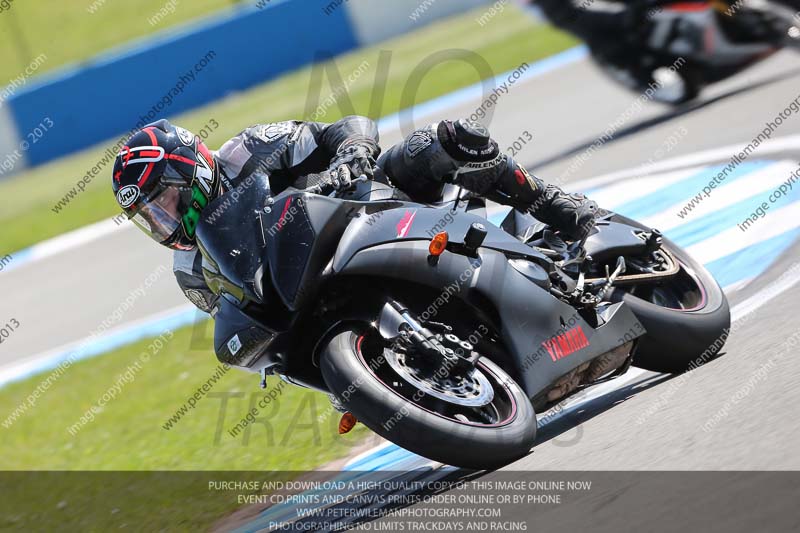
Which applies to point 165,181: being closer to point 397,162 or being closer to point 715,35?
point 397,162

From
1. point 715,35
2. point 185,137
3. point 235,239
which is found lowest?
point 715,35

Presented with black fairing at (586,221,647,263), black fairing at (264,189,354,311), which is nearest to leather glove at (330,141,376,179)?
black fairing at (264,189,354,311)

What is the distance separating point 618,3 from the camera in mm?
11367

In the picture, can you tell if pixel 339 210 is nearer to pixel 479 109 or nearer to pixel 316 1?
pixel 479 109

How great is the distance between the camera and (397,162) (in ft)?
17.0

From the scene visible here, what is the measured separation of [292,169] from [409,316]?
1.18 metres

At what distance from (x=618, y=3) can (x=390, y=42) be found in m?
7.99

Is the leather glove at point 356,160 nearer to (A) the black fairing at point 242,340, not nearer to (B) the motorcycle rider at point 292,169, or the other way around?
(B) the motorcycle rider at point 292,169

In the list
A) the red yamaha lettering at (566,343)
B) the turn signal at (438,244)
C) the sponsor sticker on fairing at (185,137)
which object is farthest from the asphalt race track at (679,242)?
the sponsor sticker on fairing at (185,137)

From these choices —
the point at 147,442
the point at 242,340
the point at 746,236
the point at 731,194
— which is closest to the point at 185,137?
the point at 242,340

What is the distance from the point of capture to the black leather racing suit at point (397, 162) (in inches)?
199

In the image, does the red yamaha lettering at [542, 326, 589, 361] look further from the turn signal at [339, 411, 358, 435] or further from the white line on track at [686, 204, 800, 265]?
the white line on track at [686, 204, 800, 265]

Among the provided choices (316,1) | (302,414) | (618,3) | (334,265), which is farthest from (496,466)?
(316,1)

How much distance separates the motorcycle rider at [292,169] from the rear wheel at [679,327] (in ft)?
1.70
